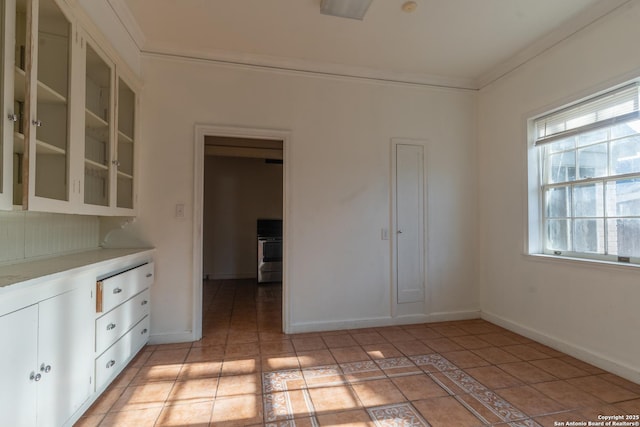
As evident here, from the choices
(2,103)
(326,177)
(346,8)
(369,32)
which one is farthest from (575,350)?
(2,103)

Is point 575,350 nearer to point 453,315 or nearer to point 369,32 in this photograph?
point 453,315

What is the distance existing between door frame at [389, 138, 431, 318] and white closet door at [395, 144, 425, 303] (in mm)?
26

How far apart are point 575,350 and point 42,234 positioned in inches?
162

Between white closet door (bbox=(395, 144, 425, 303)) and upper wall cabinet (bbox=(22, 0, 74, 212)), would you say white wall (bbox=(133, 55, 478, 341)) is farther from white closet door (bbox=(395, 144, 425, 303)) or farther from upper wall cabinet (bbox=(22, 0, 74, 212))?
upper wall cabinet (bbox=(22, 0, 74, 212))

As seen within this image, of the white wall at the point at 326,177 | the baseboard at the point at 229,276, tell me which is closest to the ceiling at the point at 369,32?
the white wall at the point at 326,177

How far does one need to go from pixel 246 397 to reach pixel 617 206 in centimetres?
305

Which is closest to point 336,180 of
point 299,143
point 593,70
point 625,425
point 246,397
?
point 299,143

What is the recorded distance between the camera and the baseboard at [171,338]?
2801 millimetres

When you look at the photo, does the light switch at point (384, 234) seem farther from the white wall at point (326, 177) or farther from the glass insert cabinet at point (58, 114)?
the glass insert cabinet at point (58, 114)

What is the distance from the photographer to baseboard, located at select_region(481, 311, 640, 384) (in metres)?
2.19

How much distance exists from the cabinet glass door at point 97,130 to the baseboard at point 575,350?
152 inches

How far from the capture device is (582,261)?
252cm

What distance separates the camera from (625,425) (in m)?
1.71

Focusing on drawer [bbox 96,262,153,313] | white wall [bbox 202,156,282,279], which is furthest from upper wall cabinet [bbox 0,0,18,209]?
white wall [bbox 202,156,282,279]
